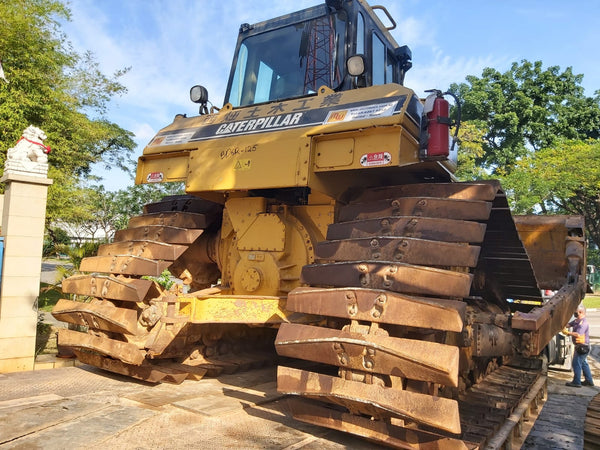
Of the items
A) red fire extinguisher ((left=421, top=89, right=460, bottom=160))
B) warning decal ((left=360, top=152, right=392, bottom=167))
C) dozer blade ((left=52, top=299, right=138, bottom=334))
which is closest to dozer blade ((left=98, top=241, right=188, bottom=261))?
dozer blade ((left=52, top=299, right=138, bottom=334))

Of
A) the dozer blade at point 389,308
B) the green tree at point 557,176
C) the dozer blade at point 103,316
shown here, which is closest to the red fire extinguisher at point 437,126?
the dozer blade at point 389,308

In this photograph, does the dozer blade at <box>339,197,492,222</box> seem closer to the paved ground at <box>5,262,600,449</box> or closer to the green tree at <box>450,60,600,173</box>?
the paved ground at <box>5,262,600,449</box>

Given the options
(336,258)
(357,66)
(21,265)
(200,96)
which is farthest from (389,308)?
(21,265)

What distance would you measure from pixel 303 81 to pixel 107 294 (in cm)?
315

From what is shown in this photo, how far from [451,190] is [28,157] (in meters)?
5.26

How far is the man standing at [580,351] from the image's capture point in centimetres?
799

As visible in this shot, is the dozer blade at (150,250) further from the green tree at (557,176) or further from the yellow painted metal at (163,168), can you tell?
the green tree at (557,176)

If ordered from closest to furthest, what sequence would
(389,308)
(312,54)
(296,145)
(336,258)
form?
(389,308) → (336,258) → (296,145) → (312,54)

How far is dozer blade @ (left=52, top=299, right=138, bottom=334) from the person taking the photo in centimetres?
476

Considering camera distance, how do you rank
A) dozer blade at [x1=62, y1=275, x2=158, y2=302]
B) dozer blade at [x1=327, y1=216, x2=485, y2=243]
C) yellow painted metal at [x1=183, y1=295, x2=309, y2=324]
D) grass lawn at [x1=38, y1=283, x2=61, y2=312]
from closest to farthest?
dozer blade at [x1=327, y1=216, x2=485, y2=243] < yellow painted metal at [x1=183, y1=295, x2=309, y2=324] < dozer blade at [x1=62, y1=275, x2=158, y2=302] < grass lawn at [x1=38, y1=283, x2=61, y2=312]

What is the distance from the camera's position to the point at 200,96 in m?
6.32

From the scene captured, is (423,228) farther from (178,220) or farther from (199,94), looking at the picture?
(199,94)

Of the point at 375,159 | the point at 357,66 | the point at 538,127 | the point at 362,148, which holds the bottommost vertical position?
the point at 375,159

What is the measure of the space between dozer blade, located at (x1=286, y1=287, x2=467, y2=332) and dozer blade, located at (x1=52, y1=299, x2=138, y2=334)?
221 cm
